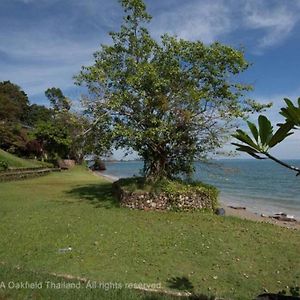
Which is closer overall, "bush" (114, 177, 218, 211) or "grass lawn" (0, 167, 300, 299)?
"grass lawn" (0, 167, 300, 299)

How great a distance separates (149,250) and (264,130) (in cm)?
707

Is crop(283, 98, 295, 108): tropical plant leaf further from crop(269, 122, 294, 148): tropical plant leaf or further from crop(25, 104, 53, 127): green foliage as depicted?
crop(25, 104, 53, 127): green foliage

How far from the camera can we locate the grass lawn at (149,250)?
755 centimetres

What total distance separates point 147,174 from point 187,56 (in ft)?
16.4

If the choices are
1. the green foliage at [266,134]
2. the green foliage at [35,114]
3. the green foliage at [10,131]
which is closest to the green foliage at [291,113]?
the green foliage at [266,134]

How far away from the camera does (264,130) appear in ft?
9.14

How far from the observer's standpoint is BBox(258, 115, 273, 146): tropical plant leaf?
9.11ft

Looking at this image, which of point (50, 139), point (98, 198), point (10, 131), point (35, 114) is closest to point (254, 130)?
point (98, 198)

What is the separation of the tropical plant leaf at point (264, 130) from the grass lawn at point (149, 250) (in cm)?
391

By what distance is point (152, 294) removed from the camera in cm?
627

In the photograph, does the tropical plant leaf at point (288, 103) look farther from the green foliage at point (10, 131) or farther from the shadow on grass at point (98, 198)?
the green foliage at point (10, 131)

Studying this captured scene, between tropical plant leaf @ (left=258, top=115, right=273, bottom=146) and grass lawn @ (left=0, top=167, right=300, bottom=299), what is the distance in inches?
154

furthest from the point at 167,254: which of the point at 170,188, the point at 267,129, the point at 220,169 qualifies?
the point at 220,169

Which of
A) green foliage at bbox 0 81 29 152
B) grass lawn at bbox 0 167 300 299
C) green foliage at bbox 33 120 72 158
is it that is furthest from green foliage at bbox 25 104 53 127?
grass lawn at bbox 0 167 300 299
